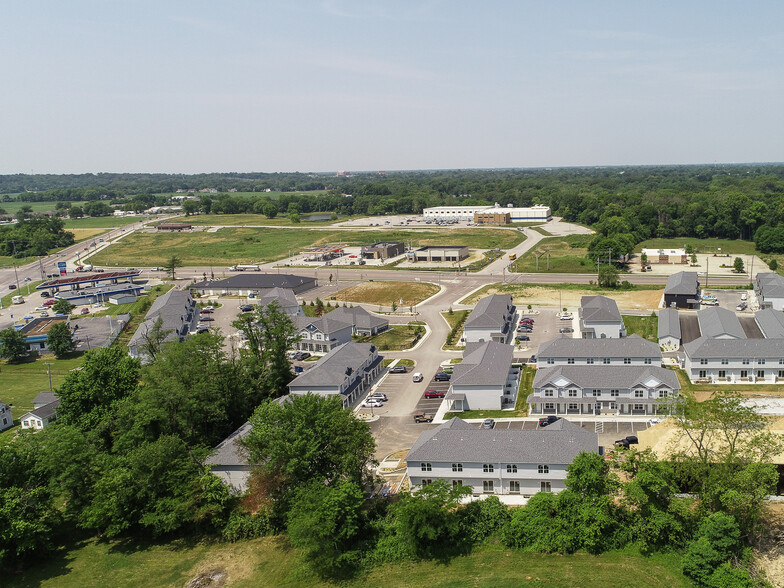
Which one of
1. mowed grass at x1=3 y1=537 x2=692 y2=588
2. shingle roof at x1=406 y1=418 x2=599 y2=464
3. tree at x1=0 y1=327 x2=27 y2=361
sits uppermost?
shingle roof at x1=406 y1=418 x2=599 y2=464

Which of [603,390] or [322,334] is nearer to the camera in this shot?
[603,390]

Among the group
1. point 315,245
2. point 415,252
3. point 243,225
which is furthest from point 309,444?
point 243,225

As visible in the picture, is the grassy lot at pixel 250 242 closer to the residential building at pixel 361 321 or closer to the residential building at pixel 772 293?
the residential building at pixel 772 293

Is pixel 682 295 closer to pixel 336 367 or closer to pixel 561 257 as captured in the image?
pixel 561 257

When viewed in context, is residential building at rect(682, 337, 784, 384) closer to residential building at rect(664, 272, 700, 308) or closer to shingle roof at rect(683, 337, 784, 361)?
shingle roof at rect(683, 337, 784, 361)

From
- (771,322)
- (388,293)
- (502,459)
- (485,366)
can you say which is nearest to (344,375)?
(485,366)

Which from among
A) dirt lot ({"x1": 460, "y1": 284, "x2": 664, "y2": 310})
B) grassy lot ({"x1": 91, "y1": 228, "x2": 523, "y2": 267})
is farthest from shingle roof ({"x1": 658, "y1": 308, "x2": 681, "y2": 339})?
grassy lot ({"x1": 91, "y1": 228, "x2": 523, "y2": 267})

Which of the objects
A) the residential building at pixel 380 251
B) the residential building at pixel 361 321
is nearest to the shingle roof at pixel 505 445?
the residential building at pixel 361 321
